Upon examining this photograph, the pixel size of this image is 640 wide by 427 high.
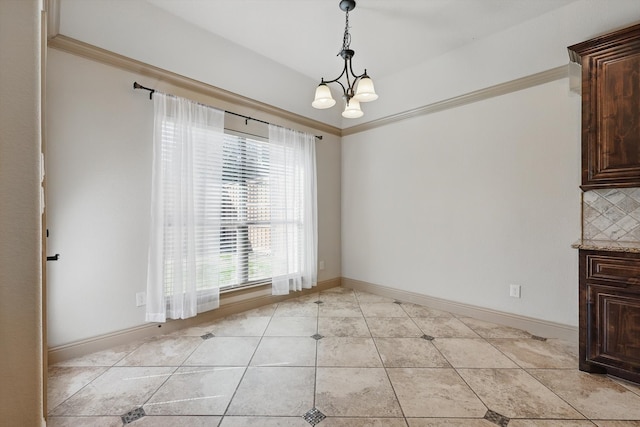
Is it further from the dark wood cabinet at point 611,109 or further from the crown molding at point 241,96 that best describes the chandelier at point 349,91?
the dark wood cabinet at point 611,109

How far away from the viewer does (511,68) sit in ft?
9.36

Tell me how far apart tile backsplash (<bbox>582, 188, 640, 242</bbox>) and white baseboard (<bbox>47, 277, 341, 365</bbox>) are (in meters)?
3.13

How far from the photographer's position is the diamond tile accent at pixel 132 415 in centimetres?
157

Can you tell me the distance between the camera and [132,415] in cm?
161

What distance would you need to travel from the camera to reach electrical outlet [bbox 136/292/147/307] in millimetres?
2531

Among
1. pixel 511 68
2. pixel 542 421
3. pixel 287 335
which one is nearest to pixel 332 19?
pixel 511 68

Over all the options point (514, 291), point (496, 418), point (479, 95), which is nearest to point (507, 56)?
point (479, 95)

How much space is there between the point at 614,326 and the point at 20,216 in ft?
10.3

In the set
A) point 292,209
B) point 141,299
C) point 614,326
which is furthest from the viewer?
point 292,209

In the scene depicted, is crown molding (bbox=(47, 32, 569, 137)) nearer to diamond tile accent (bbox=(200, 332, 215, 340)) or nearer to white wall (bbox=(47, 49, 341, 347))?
white wall (bbox=(47, 49, 341, 347))

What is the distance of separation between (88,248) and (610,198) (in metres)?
4.38

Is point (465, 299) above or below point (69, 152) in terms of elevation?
below

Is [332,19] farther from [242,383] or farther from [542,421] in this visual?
[542,421]

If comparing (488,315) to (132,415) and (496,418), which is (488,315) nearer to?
(496,418)
